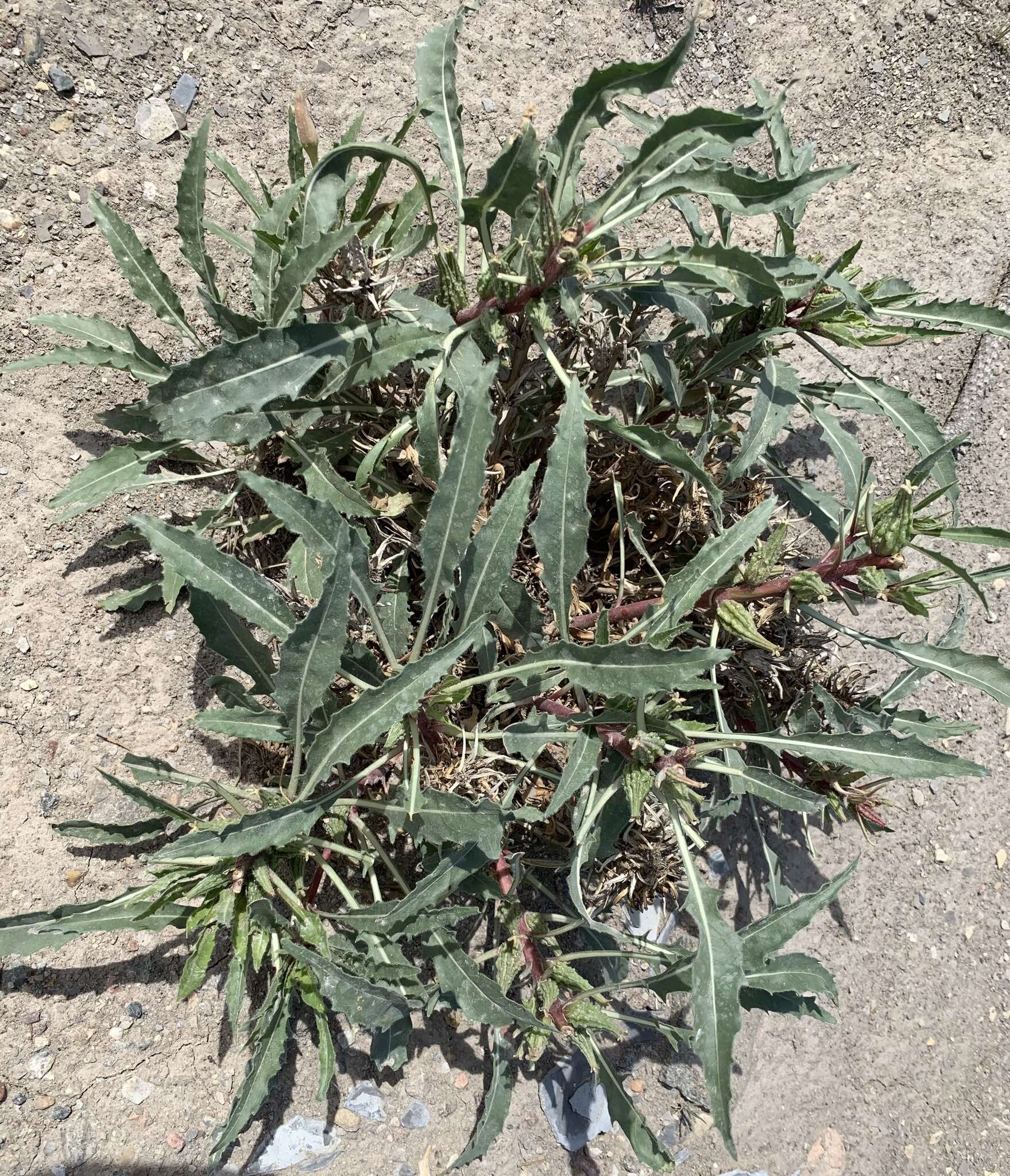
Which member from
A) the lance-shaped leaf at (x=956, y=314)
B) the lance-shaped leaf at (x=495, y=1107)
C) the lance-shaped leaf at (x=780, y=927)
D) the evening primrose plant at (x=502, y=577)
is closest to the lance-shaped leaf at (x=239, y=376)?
the evening primrose plant at (x=502, y=577)

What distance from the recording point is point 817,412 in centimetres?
170

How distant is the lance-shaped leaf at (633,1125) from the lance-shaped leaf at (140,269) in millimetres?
1661

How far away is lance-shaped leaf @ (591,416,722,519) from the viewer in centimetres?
143

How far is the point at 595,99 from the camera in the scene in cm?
126

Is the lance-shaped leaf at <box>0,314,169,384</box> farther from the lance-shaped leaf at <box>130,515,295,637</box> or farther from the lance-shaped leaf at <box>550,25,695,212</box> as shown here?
the lance-shaped leaf at <box>550,25,695,212</box>

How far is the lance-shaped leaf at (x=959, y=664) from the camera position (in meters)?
1.48

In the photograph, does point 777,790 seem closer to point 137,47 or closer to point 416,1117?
point 416,1117

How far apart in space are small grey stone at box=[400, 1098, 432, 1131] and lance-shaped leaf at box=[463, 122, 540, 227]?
6.06ft

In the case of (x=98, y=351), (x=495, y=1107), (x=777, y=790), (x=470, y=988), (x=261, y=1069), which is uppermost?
(x=98, y=351)

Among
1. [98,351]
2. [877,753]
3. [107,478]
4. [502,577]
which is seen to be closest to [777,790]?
[877,753]

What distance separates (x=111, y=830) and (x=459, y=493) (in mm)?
952

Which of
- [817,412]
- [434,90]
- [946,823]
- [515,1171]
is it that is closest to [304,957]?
[515,1171]

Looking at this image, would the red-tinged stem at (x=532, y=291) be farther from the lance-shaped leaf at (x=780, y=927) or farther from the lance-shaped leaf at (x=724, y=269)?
the lance-shaped leaf at (x=780, y=927)

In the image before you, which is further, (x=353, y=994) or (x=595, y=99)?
(x=353, y=994)
